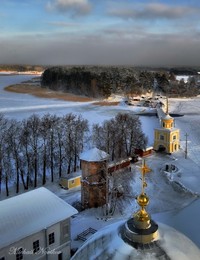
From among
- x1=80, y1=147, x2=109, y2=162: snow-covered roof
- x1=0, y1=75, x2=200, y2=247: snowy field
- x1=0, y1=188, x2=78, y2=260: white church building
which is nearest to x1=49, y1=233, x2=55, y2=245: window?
x1=0, y1=188, x2=78, y2=260: white church building

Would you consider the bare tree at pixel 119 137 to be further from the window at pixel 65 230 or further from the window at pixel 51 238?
the window at pixel 51 238

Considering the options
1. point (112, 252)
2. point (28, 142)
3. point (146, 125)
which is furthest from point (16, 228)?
point (146, 125)

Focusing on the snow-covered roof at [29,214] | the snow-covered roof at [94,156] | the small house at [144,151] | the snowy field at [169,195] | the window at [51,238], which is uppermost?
the snow-covered roof at [94,156]

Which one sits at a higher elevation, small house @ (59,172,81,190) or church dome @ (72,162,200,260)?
church dome @ (72,162,200,260)

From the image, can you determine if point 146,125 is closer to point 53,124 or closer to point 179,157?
point 179,157

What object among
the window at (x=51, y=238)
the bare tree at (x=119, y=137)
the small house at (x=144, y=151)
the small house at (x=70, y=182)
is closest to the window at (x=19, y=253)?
the window at (x=51, y=238)

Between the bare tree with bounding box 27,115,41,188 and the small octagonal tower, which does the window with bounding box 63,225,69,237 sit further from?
the bare tree with bounding box 27,115,41,188

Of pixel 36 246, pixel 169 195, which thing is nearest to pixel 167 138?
pixel 169 195

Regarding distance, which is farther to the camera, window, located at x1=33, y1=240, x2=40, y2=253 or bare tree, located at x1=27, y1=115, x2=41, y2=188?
bare tree, located at x1=27, y1=115, x2=41, y2=188
